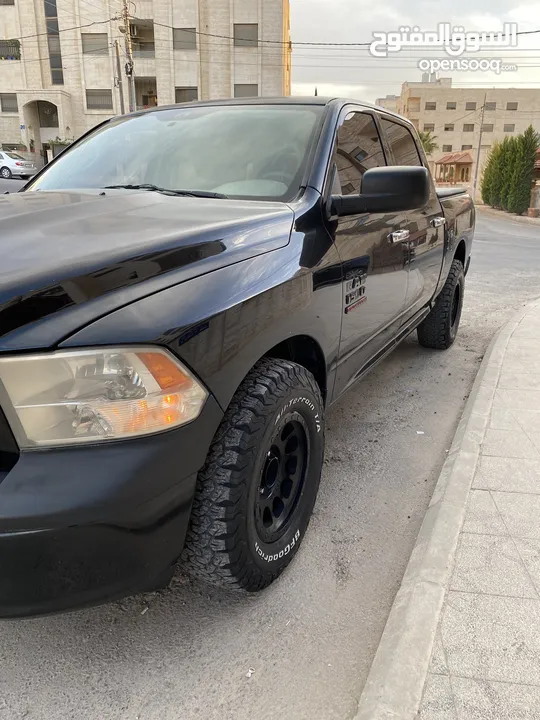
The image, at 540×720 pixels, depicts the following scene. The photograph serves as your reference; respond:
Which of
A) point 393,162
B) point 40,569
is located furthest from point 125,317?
point 393,162

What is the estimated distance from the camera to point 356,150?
2.93m

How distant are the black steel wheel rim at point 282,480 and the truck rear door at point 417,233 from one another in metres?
1.51

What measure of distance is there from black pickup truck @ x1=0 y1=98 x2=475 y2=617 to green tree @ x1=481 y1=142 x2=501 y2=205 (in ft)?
87.3

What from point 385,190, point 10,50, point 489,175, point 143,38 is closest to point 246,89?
point 143,38

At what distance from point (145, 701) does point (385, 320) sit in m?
2.07

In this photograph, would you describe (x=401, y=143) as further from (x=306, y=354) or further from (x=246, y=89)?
(x=246, y=89)

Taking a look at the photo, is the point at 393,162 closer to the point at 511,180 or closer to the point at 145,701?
the point at 145,701

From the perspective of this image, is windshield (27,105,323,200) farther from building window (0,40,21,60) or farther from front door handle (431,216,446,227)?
building window (0,40,21,60)

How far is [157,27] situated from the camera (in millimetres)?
40250

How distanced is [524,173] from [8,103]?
35.5m

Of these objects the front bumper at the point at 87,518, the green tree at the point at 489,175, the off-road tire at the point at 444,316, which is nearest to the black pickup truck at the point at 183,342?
the front bumper at the point at 87,518

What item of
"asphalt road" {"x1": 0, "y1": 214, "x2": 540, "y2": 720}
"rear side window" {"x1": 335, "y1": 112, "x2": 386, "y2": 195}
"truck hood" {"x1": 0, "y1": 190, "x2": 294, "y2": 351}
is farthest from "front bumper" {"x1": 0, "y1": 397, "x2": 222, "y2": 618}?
"rear side window" {"x1": 335, "y1": 112, "x2": 386, "y2": 195}

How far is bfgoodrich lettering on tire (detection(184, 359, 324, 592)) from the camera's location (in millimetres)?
1647

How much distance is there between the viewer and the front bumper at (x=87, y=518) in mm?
1297
